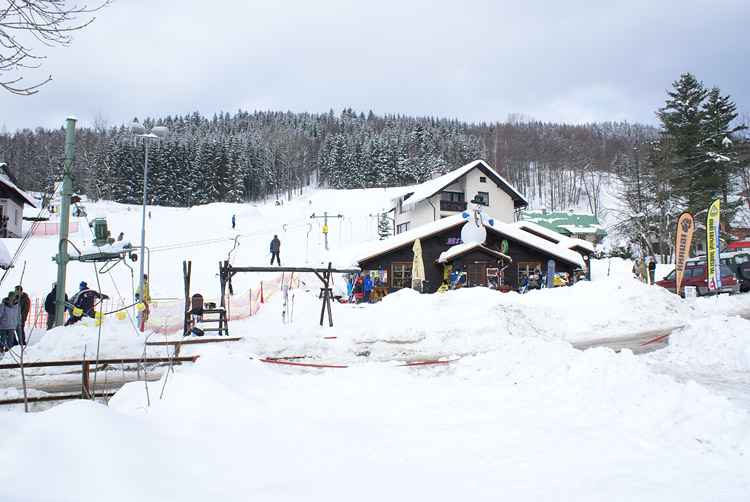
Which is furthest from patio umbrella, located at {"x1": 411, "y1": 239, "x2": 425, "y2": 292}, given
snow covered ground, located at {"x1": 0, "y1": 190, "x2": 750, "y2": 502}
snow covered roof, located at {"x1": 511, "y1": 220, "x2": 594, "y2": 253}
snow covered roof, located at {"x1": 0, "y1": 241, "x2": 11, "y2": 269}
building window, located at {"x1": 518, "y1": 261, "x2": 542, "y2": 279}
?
snow covered roof, located at {"x1": 0, "y1": 241, "x2": 11, "y2": 269}

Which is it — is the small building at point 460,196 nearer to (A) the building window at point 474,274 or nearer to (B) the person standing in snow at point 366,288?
(A) the building window at point 474,274

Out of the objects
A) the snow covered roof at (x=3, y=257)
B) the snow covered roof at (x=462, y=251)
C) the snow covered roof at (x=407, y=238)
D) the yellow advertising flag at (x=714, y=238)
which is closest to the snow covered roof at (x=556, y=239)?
the snow covered roof at (x=462, y=251)

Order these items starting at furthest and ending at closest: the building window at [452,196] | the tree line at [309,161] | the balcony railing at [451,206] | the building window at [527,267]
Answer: the tree line at [309,161]
the building window at [452,196]
the balcony railing at [451,206]
the building window at [527,267]

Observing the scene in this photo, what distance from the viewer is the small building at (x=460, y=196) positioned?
3759 cm

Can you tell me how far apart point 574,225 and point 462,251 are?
3910cm

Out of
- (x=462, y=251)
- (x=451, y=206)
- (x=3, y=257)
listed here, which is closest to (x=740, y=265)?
(x=462, y=251)

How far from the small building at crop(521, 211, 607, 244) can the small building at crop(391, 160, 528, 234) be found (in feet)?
52.9

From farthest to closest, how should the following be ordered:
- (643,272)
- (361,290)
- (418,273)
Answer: (643,272), (361,290), (418,273)

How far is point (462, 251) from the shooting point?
938 inches

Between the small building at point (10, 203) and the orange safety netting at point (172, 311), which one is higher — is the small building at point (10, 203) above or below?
above

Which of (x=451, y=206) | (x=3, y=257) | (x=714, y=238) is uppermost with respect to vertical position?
(x=451, y=206)

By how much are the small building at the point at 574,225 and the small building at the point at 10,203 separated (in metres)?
57.1

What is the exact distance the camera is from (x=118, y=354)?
33.8ft

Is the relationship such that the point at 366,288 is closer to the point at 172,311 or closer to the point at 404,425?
the point at 172,311
